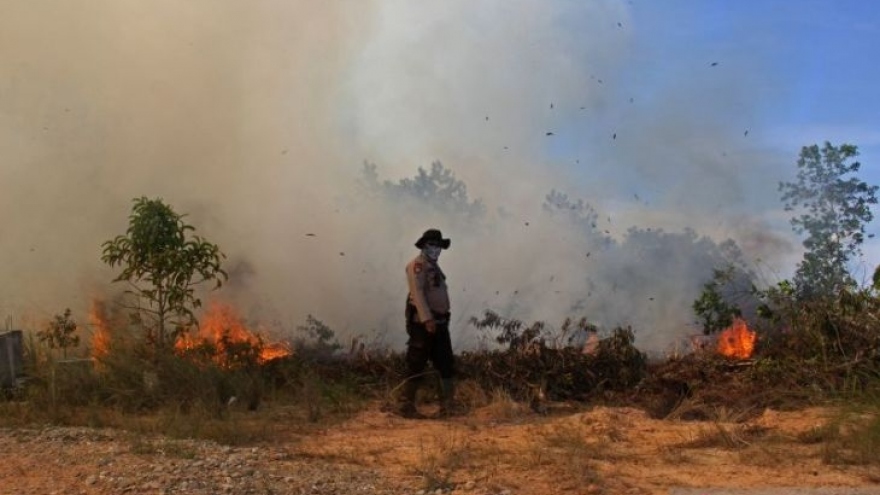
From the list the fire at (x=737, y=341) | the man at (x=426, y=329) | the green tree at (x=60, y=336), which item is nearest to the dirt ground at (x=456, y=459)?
the man at (x=426, y=329)

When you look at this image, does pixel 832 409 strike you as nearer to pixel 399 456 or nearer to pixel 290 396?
pixel 399 456

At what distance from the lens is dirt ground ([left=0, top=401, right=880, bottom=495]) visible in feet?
17.7

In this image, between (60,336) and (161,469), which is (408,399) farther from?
(60,336)

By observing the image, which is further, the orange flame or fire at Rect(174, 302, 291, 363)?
fire at Rect(174, 302, 291, 363)

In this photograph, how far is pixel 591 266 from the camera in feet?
43.2

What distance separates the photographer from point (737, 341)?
31.3 feet

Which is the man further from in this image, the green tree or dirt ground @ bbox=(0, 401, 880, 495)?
the green tree

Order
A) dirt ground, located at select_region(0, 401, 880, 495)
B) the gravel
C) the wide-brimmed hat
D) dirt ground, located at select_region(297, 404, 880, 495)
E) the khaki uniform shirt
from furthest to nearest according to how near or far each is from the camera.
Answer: the wide-brimmed hat
the khaki uniform shirt
dirt ground, located at select_region(297, 404, 880, 495)
dirt ground, located at select_region(0, 401, 880, 495)
the gravel

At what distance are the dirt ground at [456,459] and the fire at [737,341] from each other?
1.61m

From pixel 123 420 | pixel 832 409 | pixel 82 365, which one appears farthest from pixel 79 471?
pixel 832 409

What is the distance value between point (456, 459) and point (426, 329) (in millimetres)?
2319

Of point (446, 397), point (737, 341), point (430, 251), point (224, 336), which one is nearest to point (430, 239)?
point (430, 251)

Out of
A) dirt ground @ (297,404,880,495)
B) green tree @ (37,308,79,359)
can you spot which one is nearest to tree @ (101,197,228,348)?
green tree @ (37,308,79,359)

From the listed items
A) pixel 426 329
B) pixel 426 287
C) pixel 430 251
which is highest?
pixel 430 251
